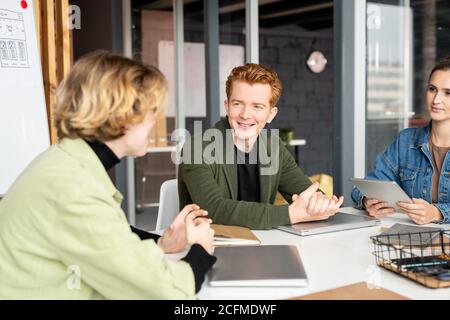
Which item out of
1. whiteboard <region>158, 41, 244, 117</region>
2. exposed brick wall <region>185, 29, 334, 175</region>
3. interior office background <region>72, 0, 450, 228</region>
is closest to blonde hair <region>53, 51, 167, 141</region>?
interior office background <region>72, 0, 450, 228</region>

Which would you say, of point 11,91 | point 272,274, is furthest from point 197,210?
point 11,91

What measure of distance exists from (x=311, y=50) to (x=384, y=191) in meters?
6.50

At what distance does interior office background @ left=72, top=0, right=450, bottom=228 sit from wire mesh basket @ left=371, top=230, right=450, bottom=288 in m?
1.20

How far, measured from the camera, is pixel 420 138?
2145 millimetres

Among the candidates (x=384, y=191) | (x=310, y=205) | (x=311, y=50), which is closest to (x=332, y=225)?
(x=310, y=205)

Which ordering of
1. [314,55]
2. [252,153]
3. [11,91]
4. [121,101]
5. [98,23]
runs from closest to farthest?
1. [121,101]
2. [252,153]
3. [11,91]
4. [98,23]
5. [314,55]

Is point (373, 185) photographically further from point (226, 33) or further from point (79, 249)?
point (226, 33)

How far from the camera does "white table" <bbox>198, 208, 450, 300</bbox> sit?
1.11 m

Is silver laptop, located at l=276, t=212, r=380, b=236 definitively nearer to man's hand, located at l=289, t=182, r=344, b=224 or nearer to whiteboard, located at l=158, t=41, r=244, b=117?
man's hand, located at l=289, t=182, r=344, b=224

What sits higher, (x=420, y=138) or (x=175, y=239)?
(x=420, y=138)

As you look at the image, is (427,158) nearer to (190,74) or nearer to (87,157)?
(87,157)

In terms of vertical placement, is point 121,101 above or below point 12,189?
above

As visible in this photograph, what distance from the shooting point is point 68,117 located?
1111mm

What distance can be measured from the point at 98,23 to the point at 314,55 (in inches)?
159
